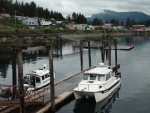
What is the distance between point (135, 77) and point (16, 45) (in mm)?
30528

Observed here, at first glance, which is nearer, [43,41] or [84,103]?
[43,41]

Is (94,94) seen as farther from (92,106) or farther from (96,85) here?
(92,106)

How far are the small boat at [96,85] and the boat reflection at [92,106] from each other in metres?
0.75

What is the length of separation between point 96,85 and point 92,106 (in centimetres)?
249

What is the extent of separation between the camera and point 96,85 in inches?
1289

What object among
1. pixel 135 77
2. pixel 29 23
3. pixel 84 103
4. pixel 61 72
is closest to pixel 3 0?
pixel 29 23

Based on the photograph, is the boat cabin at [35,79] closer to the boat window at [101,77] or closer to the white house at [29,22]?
the boat window at [101,77]

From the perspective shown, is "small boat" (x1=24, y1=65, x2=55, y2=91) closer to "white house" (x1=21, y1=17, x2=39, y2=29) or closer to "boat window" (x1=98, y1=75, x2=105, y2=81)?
"boat window" (x1=98, y1=75, x2=105, y2=81)

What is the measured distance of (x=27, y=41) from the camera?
1000 inches

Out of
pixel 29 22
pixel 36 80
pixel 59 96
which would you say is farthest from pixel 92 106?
pixel 29 22

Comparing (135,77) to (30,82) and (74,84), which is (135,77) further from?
(30,82)

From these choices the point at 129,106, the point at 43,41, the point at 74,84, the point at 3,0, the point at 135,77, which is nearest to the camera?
the point at 43,41

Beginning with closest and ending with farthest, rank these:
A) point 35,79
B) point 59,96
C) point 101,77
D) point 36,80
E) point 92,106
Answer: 1. point 59,96
2. point 92,106
3. point 101,77
4. point 35,79
5. point 36,80

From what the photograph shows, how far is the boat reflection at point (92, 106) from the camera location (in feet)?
103
